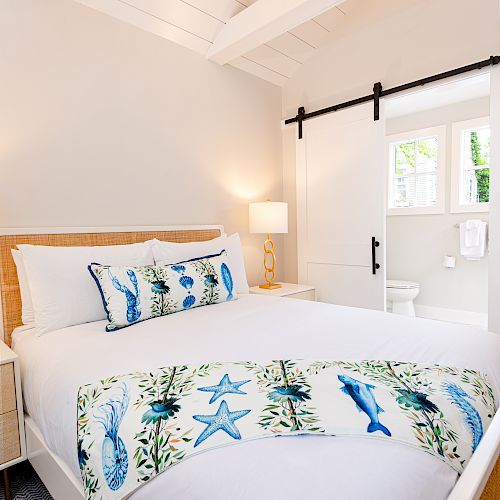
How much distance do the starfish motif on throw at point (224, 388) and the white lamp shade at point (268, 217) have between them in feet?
6.89

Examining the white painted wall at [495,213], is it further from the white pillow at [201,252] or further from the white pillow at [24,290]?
the white pillow at [24,290]

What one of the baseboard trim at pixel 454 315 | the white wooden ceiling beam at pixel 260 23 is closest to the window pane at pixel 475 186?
the baseboard trim at pixel 454 315

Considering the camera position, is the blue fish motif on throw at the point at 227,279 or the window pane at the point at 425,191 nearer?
the blue fish motif on throw at the point at 227,279

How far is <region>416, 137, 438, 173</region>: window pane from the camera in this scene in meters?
4.21

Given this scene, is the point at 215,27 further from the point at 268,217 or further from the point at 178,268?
the point at 178,268

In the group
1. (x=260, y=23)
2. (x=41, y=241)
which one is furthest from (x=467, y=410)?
(x=260, y=23)

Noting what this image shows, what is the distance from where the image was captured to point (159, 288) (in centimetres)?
189

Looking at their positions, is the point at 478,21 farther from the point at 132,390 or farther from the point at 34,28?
the point at 132,390

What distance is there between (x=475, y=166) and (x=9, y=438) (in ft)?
14.7

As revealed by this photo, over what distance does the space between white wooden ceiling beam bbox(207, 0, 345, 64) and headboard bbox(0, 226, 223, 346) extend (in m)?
1.45

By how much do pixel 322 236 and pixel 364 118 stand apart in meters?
1.06

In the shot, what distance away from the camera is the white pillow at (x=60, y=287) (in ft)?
5.73

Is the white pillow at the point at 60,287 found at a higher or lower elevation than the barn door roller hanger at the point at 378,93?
lower

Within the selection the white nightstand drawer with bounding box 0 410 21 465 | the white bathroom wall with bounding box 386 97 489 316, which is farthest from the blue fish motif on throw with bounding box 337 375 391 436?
the white bathroom wall with bounding box 386 97 489 316
